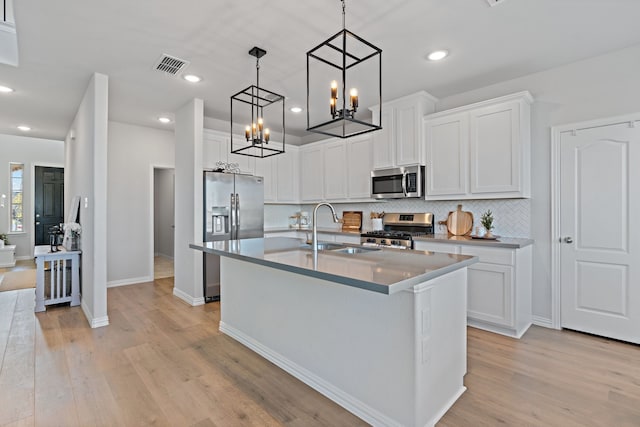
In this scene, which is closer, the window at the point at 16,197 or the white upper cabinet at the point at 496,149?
the white upper cabinet at the point at 496,149

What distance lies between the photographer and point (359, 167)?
4766 mm

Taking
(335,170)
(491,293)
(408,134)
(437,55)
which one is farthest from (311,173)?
(491,293)

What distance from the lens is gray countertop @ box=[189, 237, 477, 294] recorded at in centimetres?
141

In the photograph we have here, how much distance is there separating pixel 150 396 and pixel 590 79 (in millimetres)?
4599

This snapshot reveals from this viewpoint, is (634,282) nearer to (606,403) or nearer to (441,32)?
(606,403)

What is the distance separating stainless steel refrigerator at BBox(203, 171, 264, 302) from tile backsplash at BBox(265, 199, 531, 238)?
986 mm

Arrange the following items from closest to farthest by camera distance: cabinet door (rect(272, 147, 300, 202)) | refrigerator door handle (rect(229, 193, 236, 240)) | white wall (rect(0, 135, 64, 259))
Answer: refrigerator door handle (rect(229, 193, 236, 240)) < cabinet door (rect(272, 147, 300, 202)) < white wall (rect(0, 135, 64, 259))

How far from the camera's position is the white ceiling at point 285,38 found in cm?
233

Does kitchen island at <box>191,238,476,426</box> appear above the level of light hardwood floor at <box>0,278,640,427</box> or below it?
above

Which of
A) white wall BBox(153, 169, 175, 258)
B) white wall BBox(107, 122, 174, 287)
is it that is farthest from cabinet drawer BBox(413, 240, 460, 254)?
white wall BBox(153, 169, 175, 258)

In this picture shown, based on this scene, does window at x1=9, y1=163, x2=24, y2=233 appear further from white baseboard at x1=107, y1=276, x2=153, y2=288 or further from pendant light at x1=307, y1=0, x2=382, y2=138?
pendant light at x1=307, y1=0, x2=382, y2=138

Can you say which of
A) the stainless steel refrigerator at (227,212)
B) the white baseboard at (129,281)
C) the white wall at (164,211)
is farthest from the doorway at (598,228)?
the white wall at (164,211)

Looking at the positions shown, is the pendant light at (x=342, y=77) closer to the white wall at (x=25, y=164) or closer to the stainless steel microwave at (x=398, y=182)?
the stainless steel microwave at (x=398, y=182)

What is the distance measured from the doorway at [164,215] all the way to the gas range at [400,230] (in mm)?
5227
